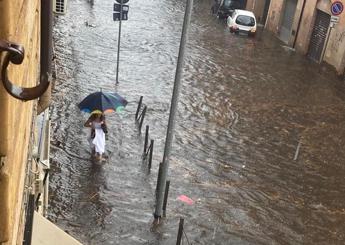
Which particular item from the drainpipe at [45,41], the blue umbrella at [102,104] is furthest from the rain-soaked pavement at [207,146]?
the drainpipe at [45,41]

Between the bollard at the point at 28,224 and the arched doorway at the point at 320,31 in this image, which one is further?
the arched doorway at the point at 320,31

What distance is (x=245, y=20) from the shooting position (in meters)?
29.0

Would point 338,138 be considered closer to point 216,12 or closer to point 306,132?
point 306,132

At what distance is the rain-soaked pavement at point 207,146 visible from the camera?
10680mm

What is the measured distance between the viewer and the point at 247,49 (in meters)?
26.1

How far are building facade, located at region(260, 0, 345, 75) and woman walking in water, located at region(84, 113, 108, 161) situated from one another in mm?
13954

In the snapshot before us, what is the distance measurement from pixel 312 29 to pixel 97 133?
690 inches

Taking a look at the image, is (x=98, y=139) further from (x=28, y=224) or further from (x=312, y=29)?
(x=312, y=29)

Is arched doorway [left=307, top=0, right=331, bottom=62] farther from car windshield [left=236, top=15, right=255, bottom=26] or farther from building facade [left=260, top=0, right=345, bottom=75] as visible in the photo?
car windshield [left=236, top=15, right=255, bottom=26]

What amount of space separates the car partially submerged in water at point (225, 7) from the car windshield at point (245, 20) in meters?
3.75

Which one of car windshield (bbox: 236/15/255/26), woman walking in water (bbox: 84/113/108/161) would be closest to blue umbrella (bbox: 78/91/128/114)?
woman walking in water (bbox: 84/113/108/161)

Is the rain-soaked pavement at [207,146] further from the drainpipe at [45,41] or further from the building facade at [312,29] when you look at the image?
the drainpipe at [45,41]

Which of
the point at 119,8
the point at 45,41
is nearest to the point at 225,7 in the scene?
the point at 119,8

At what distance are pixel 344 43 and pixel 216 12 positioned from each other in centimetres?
1267
